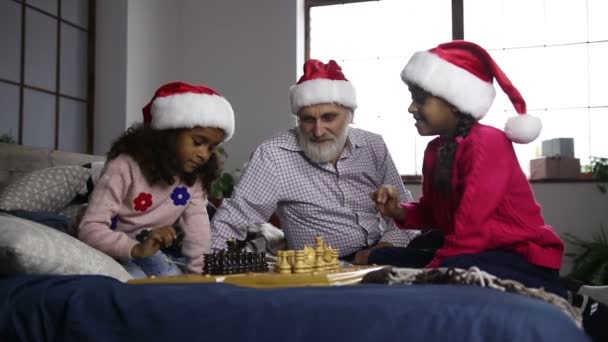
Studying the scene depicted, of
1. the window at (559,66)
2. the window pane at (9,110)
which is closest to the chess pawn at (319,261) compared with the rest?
the window pane at (9,110)

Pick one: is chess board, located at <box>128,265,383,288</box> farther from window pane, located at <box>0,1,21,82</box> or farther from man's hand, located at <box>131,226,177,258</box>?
window pane, located at <box>0,1,21,82</box>

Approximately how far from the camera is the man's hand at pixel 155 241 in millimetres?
1891

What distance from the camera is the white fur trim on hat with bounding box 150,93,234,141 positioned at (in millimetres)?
2285

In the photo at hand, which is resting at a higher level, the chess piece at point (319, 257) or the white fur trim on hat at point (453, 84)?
the white fur trim on hat at point (453, 84)

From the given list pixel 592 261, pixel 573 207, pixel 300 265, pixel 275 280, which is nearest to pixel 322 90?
pixel 300 265

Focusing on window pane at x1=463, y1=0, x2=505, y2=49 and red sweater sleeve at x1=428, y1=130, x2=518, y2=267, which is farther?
window pane at x1=463, y1=0, x2=505, y2=49

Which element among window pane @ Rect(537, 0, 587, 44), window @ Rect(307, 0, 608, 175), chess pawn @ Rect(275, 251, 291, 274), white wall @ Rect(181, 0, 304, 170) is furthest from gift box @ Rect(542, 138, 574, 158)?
chess pawn @ Rect(275, 251, 291, 274)

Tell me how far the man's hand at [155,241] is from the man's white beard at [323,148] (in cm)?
83

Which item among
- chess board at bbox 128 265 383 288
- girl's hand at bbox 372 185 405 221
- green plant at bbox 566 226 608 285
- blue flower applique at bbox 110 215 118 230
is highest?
girl's hand at bbox 372 185 405 221

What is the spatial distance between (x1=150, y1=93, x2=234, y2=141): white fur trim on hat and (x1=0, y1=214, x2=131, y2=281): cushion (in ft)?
2.15

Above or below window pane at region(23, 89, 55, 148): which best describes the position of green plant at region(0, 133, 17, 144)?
below

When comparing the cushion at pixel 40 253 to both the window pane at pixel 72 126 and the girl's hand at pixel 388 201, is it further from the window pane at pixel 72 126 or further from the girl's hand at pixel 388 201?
the window pane at pixel 72 126

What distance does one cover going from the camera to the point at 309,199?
104 inches

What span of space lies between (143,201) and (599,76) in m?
3.79
